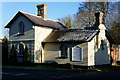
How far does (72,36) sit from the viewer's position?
2469cm

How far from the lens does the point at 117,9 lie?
35.5m

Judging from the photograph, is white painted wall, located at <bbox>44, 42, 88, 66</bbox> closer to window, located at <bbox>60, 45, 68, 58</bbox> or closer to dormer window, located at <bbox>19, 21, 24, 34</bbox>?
window, located at <bbox>60, 45, 68, 58</bbox>

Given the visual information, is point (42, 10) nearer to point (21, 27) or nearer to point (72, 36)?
point (21, 27)

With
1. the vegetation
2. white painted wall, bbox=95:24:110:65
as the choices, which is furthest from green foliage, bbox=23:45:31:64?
the vegetation

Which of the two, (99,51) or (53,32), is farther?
(53,32)

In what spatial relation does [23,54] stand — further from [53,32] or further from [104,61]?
[104,61]

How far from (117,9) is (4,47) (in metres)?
21.7

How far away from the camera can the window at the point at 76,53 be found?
23.3m

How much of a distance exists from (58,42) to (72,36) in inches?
79.7

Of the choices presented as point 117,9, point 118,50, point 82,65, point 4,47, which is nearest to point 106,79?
point 82,65

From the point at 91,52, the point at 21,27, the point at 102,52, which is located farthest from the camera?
the point at 21,27

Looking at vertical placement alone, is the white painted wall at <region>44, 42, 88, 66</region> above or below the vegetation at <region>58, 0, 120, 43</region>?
below

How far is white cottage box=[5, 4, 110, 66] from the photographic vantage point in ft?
76.5

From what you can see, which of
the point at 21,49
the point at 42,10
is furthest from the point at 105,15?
the point at 21,49
